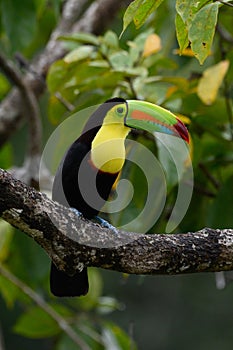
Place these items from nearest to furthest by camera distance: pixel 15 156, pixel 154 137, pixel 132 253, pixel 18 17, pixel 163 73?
pixel 132 253 < pixel 154 137 < pixel 18 17 < pixel 163 73 < pixel 15 156

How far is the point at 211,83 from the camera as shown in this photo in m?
3.42

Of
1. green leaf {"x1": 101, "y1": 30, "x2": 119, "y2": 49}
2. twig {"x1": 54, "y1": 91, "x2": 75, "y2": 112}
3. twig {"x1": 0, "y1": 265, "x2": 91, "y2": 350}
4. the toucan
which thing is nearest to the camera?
the toucan

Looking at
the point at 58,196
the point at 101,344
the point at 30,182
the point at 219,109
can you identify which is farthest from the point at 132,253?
the point at 101,344

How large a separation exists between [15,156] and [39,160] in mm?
3830

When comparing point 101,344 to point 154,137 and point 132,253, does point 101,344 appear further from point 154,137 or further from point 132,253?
point 132,253

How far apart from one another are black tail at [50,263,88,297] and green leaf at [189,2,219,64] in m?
0.92

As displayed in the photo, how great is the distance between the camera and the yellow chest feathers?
3055 mm

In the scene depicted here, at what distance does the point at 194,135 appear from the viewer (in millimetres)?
3637

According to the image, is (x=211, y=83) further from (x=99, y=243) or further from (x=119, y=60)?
(x=99, y=243)

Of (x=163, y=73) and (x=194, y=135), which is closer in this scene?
(x=194, y=135)

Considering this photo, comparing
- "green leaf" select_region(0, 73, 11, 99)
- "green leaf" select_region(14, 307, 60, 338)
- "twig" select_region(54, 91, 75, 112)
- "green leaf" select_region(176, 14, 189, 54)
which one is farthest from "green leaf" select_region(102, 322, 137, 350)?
"green leaf" select_region(176, 14, 189, 54)

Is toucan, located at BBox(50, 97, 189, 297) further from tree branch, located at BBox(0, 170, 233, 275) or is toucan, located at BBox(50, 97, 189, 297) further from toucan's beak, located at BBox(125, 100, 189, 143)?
tree branch, located at BBox(0, 170, 233, 275)

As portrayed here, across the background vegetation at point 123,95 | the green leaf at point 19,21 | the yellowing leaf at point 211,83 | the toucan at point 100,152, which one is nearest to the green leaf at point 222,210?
the background vegetation at point 123,95

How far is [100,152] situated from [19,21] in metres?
1.15
